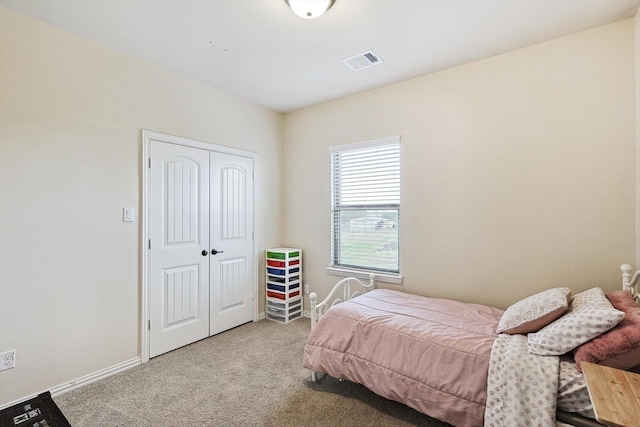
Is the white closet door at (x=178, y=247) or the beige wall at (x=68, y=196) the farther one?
the white closet door at (x=178, y=247)

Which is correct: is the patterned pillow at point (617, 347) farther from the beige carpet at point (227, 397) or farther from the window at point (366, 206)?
the window at point (366, 206)

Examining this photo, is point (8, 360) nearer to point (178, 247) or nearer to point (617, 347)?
point (178, 247)

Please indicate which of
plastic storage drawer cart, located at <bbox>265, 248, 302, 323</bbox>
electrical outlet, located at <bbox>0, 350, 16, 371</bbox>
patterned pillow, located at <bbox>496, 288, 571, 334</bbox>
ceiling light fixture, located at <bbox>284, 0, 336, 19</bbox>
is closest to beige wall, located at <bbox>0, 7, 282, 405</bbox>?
electrical outlet, located at <bbox>0, 350, 16, 371</bbox>

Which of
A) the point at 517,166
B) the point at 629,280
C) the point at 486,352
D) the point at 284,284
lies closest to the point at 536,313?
the point at 486,352

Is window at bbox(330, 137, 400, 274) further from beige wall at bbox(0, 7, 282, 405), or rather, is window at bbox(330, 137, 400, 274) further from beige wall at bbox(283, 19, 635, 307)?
beige wall at bbox(0, 7, 282, 405)

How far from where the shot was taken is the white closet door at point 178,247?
2.83 m

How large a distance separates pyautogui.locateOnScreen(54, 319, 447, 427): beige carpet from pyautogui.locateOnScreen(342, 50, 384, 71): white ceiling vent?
2745 mm

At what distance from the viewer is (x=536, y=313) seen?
1.77m

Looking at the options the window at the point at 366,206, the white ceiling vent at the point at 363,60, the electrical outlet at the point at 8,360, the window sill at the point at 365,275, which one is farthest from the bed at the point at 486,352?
the white ceiling vent at the point at 363,60

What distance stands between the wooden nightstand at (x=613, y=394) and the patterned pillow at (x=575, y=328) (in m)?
0.19

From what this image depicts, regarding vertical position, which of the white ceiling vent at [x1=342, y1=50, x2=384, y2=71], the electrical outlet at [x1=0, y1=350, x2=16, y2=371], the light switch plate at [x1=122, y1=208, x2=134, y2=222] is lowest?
the electrical outlet at [x1=0, y1=350, x2=16, y2=371]

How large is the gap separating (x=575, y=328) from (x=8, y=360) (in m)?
3.48

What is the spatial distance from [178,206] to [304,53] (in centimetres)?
188

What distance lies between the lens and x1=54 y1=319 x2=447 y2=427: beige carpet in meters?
1.96
